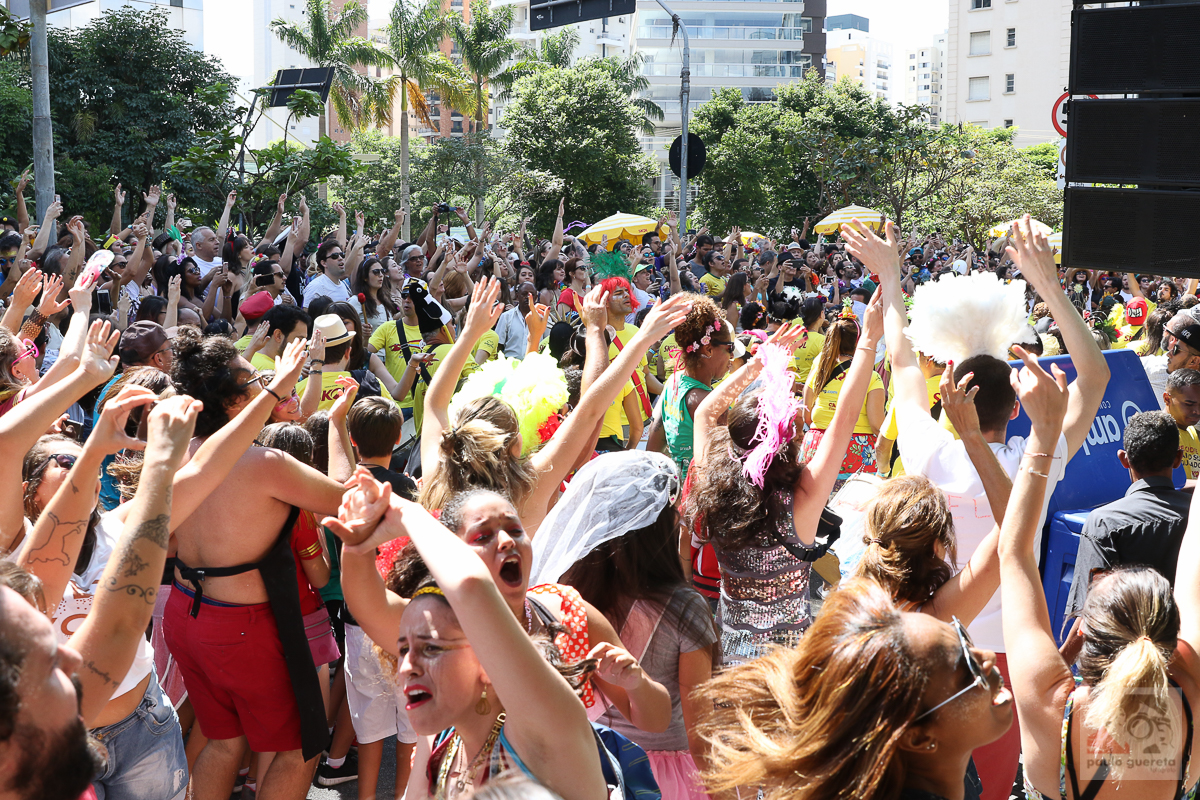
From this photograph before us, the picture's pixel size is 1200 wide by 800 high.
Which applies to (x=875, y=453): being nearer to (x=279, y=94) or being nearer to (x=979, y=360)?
(x=979, y=360)

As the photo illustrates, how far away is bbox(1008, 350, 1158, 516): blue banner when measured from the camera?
14.9 feet

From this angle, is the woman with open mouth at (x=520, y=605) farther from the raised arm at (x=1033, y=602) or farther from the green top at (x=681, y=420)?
the green top at (x=681, y=420)

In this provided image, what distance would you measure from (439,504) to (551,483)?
0.38 m

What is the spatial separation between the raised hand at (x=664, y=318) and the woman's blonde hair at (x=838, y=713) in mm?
1730

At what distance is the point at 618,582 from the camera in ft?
8.61

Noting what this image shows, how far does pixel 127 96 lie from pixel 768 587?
27.8 metres

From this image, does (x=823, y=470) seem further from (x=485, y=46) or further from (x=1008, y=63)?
(x=1008, y=63)

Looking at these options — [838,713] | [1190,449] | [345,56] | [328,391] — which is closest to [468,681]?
[838,713]

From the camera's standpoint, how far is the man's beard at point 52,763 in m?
1.26

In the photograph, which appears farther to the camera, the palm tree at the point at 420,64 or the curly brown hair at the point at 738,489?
the palm tree at the point at 420,64

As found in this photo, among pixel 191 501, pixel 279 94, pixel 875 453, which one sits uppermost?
pixel 279 94

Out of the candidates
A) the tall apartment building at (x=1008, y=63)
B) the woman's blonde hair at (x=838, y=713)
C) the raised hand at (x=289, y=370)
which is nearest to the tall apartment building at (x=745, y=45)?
the tall apartment building at (x=1008, y=63)

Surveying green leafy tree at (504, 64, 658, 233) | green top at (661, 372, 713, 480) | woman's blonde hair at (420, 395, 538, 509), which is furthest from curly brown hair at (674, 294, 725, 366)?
green leafy tree at (504, 64, 658, 233)

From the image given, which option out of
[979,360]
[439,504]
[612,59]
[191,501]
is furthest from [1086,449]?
[612,59]
